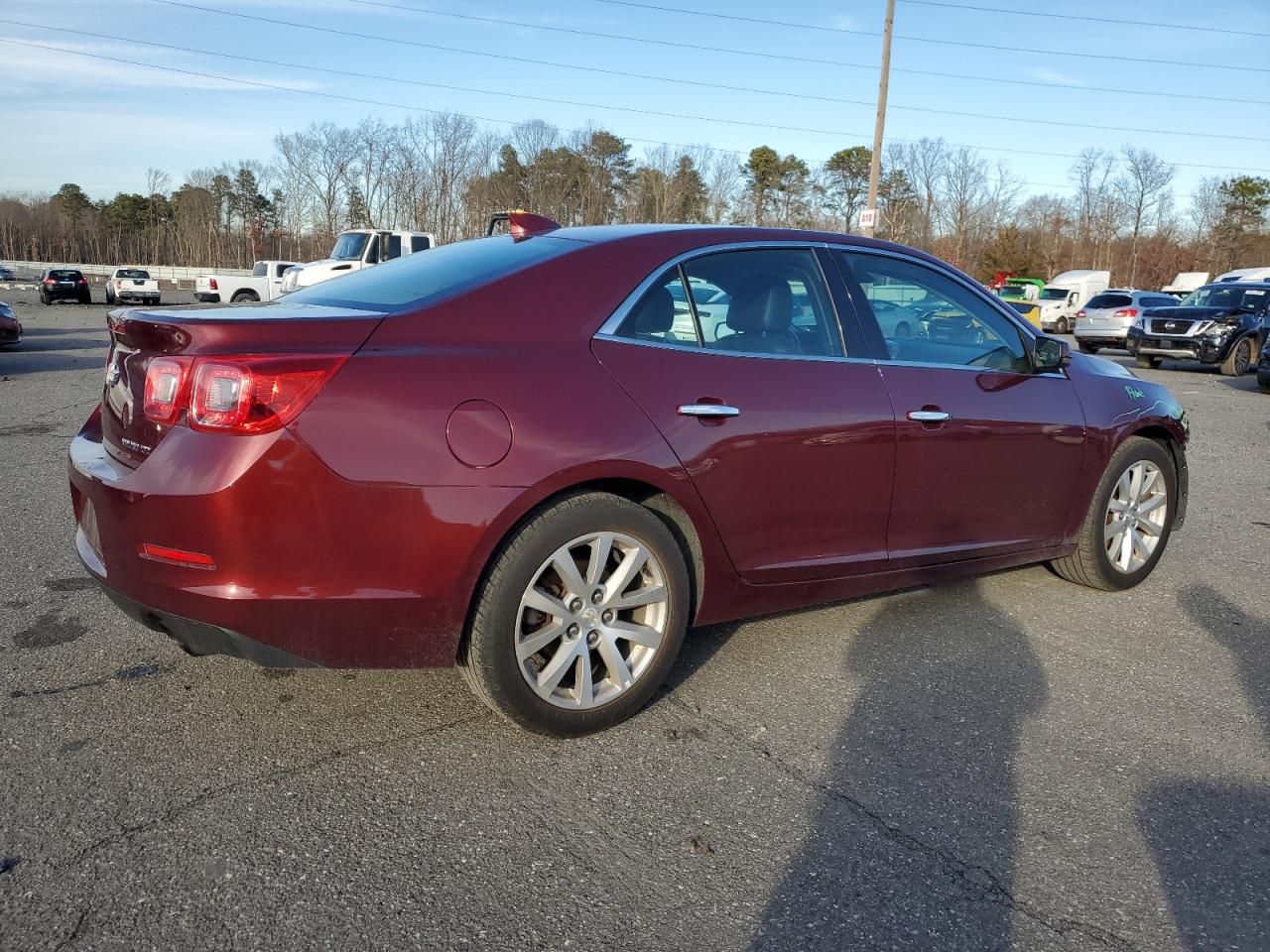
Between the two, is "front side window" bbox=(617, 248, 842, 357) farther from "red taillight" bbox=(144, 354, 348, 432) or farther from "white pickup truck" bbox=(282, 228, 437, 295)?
"white pickup truck" bbox=(282, 228, 437, 295)

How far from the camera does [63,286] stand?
123ft

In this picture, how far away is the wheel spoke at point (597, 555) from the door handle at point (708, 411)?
1.54 ft

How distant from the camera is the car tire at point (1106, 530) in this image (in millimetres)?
4480

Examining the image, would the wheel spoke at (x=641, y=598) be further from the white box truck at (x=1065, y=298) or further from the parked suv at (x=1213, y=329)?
the white box truck at (x=1065, y=298)

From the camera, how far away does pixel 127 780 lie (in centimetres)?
268

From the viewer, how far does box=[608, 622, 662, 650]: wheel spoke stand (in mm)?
3023

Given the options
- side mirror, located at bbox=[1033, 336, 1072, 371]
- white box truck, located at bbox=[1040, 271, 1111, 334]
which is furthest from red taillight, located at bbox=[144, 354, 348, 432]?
white box truck, located at bbox=[1040, 271, 1111, 334]

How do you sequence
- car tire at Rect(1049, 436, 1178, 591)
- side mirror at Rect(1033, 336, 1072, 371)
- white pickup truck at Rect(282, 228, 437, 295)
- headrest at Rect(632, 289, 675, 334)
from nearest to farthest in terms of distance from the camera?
1. headrest at Rect(632, 289, 675, 334)
2. side mirror at Rect(1033, 336, 1072, 371)
3. car tire at Rect(1049, 436, 1178, 591)
4. white pickup truck at Rect(282, 228, 437, 295)

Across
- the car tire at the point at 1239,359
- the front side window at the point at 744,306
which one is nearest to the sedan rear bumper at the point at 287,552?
the front side window at the point at 744,306

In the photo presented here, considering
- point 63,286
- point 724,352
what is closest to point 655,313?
point 724,352

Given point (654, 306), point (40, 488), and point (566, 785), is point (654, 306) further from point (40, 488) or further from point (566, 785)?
point (40, 488)

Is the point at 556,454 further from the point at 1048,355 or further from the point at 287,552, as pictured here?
the point at 1048,355

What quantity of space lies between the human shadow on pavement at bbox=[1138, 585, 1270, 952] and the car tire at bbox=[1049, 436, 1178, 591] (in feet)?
4.23

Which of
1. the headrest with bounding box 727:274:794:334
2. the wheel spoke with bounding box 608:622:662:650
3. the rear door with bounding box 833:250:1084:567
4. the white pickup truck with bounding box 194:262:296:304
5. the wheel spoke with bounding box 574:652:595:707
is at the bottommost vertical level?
the wheel spoke with bounding box 574:652:595:707
